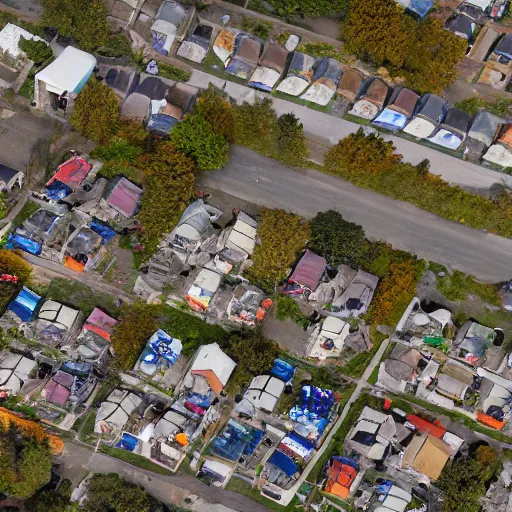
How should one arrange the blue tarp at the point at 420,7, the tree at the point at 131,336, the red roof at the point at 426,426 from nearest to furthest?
the tree at the point at 131,336 < the red roof at the point at 426,426 < the blue tarp at the point at 420,7

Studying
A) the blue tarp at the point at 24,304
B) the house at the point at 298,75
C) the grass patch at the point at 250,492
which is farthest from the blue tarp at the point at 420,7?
the grass patch at the point at 250,492

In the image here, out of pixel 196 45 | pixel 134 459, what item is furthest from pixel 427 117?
pixel 134 459

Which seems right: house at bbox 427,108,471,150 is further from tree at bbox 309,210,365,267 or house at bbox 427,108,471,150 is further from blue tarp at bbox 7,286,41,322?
blue tarp at bbox 7,286,41,322

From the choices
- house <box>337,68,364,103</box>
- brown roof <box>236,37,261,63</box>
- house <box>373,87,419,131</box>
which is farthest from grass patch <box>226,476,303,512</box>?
brown roof <box>236,37,261,63</box>

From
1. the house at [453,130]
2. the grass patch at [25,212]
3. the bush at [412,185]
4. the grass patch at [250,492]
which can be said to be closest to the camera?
the grass patch at [250,492]

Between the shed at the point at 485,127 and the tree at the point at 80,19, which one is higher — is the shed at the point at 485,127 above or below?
above

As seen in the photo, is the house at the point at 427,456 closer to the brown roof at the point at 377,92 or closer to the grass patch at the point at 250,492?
the grass patch at the point at 250,492

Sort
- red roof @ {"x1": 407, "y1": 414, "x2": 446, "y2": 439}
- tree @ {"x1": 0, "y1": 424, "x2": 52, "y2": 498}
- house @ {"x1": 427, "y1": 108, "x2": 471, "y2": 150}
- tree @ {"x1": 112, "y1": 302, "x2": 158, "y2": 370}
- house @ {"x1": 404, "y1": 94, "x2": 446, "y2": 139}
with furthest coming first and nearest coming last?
house @ {"x1": 427, "y1": 108, "x2": 471, "y2": 150}, house @ {"x1": 404, "y1": 94, "x2": 446, "y2": 139}, red roof @ {"x1": 407, "y1": 414, "x2": 446, "y2": 439}, tree @ {"x1": 112, "y1": 302, "x2": 158, "y2": 370}, tree @ {"x1": 0, "y1": 424, "x2": 52, "y2": 498}
